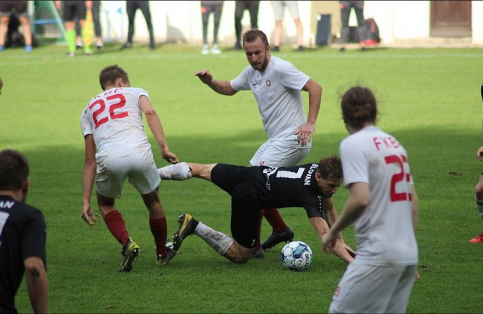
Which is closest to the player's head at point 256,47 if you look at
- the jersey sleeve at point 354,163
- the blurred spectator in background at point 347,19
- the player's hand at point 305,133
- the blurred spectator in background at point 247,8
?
the player's hand at point 305,133

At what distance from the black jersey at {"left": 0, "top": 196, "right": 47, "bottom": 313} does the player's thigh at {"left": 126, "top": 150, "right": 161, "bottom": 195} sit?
10.0 ft

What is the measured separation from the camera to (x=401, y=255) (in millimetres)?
5270

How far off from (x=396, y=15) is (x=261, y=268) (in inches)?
795

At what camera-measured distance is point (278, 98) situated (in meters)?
9.12

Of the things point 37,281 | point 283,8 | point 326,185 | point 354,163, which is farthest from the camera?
point 283,8

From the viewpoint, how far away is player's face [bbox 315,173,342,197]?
307 inches

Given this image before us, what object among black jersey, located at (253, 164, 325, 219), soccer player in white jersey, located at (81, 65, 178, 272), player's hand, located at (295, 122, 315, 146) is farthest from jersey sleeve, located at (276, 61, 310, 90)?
soccer player in white jersey, located at (81, 65, 178, 272)

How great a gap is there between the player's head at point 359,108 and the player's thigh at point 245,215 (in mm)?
3088

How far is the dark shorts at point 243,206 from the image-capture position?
8461mm

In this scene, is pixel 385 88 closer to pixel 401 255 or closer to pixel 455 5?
pixel 455 5

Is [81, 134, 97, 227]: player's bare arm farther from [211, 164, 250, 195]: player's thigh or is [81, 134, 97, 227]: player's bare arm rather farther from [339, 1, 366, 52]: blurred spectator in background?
[339, 1, 366, 52]: blurred spectator in background

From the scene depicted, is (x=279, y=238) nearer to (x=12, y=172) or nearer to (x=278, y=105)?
(x=278, y=105)

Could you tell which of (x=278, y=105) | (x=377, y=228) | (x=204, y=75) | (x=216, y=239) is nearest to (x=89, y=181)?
(x=216, y=239)

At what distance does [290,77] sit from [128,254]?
2293mm
